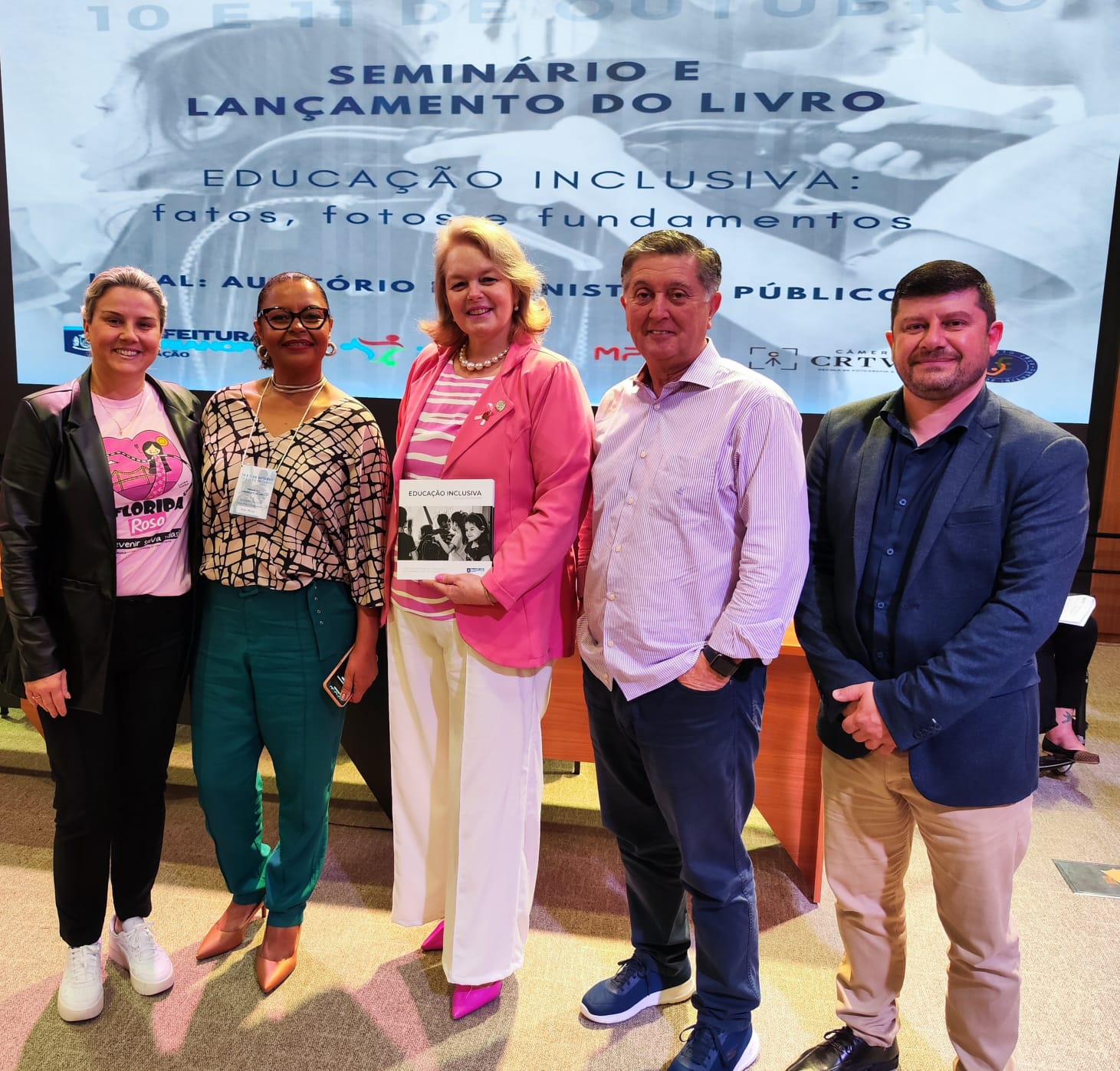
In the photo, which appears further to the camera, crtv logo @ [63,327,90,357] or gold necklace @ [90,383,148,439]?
crtv logo @ [63,327,90,357]

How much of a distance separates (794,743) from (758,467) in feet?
4.07

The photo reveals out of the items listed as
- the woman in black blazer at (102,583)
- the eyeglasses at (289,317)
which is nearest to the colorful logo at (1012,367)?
the eyeglasses at (289,317)

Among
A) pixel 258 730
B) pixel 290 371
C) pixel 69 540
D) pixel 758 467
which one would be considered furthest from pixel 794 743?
pixel 69 540

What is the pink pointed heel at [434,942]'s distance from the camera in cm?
218

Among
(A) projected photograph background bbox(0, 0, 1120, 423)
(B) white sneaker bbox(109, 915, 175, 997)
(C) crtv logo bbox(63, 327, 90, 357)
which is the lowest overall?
(B) white sneaker bbox(109, 915, 175, 997)

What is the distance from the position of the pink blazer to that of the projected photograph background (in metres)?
1.83

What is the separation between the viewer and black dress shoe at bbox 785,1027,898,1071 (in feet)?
5.65

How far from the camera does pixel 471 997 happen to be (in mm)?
1959

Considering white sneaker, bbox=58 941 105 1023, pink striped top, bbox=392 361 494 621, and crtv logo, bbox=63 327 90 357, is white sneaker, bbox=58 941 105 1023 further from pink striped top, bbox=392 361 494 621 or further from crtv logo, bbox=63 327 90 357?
crtv logo, bbox=63 327 90 357

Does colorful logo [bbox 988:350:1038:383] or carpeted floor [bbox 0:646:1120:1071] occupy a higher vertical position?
colorful logo [bbox 988:350:1038:383]

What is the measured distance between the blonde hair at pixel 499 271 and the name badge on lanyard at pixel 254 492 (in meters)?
0.47

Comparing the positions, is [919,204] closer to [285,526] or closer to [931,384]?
[931,384]

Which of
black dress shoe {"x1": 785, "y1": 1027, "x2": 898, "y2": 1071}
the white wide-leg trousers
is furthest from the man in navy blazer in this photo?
the white wide-leg trousers

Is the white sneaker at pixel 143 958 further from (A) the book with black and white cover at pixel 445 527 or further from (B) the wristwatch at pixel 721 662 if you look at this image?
(B) the wristwatch at pixel 721 662
